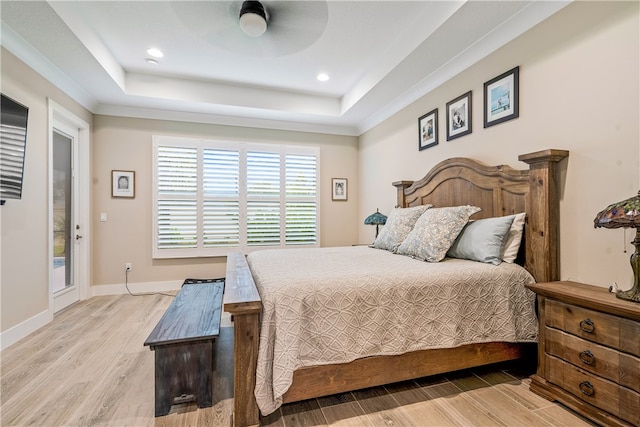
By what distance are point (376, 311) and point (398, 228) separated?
1.43 metres

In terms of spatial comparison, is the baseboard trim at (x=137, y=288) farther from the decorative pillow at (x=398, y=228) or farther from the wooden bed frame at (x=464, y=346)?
the decorative pillow at (x=398, y=228)

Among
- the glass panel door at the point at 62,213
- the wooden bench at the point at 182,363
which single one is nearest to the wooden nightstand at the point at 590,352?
the wooden bench at the point at 182,363

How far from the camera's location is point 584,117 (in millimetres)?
1888

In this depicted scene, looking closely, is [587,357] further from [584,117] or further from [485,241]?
[584,117]

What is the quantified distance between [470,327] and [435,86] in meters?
2.57

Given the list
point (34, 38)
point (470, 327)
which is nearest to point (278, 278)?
point (470, 327)

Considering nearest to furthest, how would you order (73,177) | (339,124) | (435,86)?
(435,86) < (73,177) < (339,124)

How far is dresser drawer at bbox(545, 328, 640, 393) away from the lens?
1354mm

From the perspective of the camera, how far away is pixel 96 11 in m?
2.46

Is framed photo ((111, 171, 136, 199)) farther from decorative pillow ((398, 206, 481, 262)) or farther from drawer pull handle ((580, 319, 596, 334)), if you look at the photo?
drawer pull handle ((580, 319, 596, 334))

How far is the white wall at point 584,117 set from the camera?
1687 millimetres

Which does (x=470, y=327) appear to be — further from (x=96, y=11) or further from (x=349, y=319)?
(x=96, y=11)

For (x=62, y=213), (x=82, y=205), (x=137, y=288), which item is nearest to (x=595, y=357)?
(x=137, y=288)

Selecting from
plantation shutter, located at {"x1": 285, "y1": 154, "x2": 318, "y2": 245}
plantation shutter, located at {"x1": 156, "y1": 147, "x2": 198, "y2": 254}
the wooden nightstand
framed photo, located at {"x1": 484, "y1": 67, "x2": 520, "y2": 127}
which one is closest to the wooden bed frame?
the wooden nightstand
